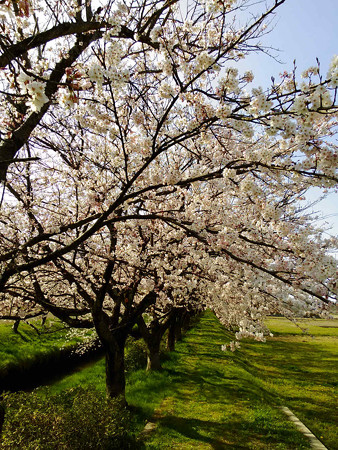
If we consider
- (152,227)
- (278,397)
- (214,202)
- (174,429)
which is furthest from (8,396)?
(278,397)

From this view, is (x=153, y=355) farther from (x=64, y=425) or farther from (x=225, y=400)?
(x=64, y=425)

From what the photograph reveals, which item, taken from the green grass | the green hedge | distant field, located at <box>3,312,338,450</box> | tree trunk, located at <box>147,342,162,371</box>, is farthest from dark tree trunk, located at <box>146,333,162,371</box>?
the green hedge

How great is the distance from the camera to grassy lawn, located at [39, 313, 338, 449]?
7945 millimetres

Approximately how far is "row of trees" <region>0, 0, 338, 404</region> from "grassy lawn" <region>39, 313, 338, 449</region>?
2.07 metres

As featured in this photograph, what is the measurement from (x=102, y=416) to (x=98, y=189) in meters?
4.88

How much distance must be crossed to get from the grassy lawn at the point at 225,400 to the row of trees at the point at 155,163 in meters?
2.07

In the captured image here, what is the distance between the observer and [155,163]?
26.5ft

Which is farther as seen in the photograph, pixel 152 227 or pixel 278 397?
pixel 278 397

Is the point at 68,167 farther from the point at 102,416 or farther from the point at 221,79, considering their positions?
the point at 102,416

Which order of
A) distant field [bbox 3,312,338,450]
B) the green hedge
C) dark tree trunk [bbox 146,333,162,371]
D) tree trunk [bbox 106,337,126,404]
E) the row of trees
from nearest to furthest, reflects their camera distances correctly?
the row of trees, the green hedge, distant field [bbox 3,312,338,450], tree trunk [bbox 106,337,126,404], dark tree trunk [bbox 146,333,162,371]

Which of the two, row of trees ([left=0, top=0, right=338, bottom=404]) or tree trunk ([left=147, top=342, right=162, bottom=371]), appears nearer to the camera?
row of trees ([left=0, top=0, right=338, bottom=404])

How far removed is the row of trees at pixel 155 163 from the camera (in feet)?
11.7

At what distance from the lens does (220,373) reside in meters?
14.8

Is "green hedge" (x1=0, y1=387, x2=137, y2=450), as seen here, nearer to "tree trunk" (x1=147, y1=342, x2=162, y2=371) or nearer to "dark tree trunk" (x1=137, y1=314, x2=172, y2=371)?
"dark tree trunk" (x1=137, y1=314, x2=172, y2=371)
